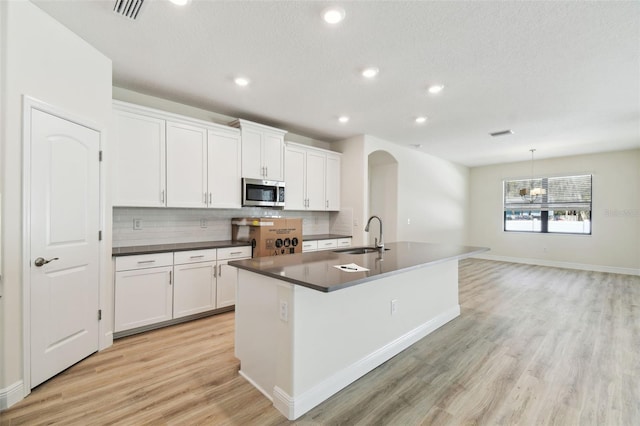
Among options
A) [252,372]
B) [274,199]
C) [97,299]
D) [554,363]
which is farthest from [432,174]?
[97,299]

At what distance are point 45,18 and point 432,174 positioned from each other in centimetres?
671

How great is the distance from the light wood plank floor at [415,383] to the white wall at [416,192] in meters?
2.60

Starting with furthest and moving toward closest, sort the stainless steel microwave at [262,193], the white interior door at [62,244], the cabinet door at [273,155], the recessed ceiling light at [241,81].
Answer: the cabinet door at [273,155], the stainless steel microwave at [262,193], the recessed ceiling light at [241,81], the white interior door at [62,244]

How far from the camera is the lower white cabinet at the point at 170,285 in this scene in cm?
292

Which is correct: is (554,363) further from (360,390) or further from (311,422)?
(311,422)

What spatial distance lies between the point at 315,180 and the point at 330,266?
9.79 feet

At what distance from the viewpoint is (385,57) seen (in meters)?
2.63

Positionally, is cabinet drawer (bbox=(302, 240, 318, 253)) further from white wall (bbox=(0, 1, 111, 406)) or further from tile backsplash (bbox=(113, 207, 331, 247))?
white wall (bbox=(0, 1, 111, 406))

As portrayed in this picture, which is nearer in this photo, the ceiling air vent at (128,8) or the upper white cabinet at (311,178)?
the ceiling air vent at (128,8)

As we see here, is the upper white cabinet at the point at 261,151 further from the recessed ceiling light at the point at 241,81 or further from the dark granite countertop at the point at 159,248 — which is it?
the dark granite countertop at the point at 159,248

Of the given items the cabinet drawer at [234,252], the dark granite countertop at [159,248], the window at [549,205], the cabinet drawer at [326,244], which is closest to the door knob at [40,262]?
the dark granite countertop at [159,248]

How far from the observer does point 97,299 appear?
2.64 metres

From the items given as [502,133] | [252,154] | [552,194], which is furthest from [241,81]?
[552,194]

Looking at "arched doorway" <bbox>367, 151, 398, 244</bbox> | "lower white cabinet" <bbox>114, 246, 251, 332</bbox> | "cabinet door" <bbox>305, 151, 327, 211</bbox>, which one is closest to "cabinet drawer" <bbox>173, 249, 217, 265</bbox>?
"lower white cabinet" <bbox>114, 246, 251, 332</bbox>
